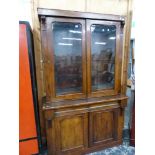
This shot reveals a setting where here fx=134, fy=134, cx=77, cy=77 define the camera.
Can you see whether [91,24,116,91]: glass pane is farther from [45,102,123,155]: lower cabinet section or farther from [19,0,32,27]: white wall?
[19,0,32,27]: white wall

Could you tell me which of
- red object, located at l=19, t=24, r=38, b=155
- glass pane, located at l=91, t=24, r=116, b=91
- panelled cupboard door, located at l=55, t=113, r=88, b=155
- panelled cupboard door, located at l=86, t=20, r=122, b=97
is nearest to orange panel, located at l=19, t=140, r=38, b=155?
red object, located at l=19, t=24, r=38, b=155

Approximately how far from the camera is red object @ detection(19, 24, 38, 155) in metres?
1.68

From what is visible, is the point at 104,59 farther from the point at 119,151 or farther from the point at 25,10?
the point at 119,151

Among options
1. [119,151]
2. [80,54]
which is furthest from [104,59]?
[119,151]

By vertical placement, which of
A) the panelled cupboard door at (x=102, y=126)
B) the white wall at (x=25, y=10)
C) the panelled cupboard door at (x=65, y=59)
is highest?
the white wall at (x=25, y=10)

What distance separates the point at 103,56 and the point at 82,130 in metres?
1.13

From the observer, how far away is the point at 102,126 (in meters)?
2.03

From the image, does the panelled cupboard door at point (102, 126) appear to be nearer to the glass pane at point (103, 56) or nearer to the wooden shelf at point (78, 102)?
the wooden shelf at point (78, 102)

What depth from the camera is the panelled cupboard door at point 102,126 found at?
6.43 feet

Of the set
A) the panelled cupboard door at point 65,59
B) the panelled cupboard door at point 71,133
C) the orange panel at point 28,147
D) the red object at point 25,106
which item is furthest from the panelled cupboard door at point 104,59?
the orange panel at point 28,147
